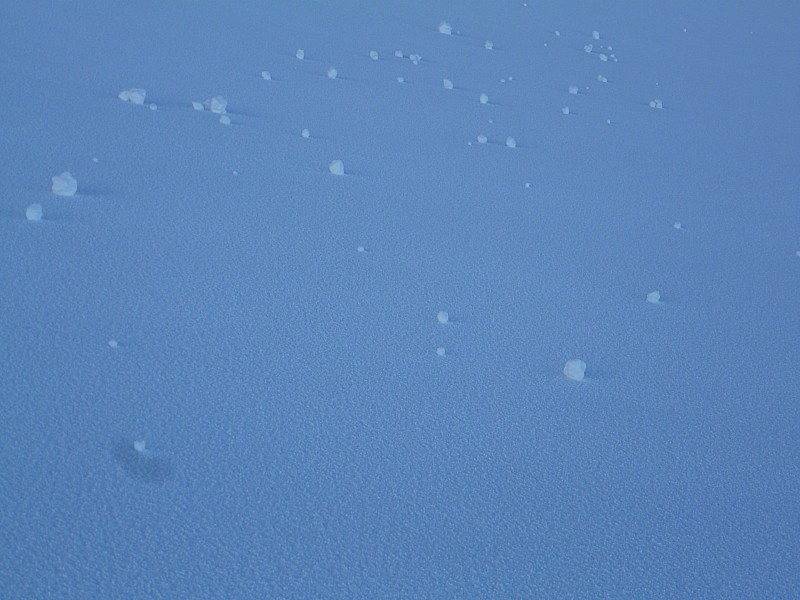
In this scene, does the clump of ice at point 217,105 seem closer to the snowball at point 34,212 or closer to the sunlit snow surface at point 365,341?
the sunlit snow surface at point 365,341

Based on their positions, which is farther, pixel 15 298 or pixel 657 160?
pixel 657 160

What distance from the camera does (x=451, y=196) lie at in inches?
117

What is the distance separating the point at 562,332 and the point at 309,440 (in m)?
0.89

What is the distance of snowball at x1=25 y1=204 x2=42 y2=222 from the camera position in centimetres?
214

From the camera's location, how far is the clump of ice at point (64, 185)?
2309 mm

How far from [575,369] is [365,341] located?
20.2 inches

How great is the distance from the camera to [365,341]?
2.00m

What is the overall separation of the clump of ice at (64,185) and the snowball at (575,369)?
4.74 ft

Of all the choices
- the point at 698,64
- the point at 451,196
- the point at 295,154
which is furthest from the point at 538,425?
the point at 698,64

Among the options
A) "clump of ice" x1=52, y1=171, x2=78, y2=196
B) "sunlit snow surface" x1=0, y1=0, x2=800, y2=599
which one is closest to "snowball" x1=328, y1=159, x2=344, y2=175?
"sunlit snow surface" x1=0, y1=0, x2=800, y2=599

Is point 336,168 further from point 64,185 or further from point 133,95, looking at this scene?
point 64,185

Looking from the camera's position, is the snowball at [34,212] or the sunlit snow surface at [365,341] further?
the snowball at [34,212]

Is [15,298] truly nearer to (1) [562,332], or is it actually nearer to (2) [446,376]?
(2) [446,376]

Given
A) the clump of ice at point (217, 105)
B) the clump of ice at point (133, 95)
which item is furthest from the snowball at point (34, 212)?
the clump of ice at point (217, 105)
